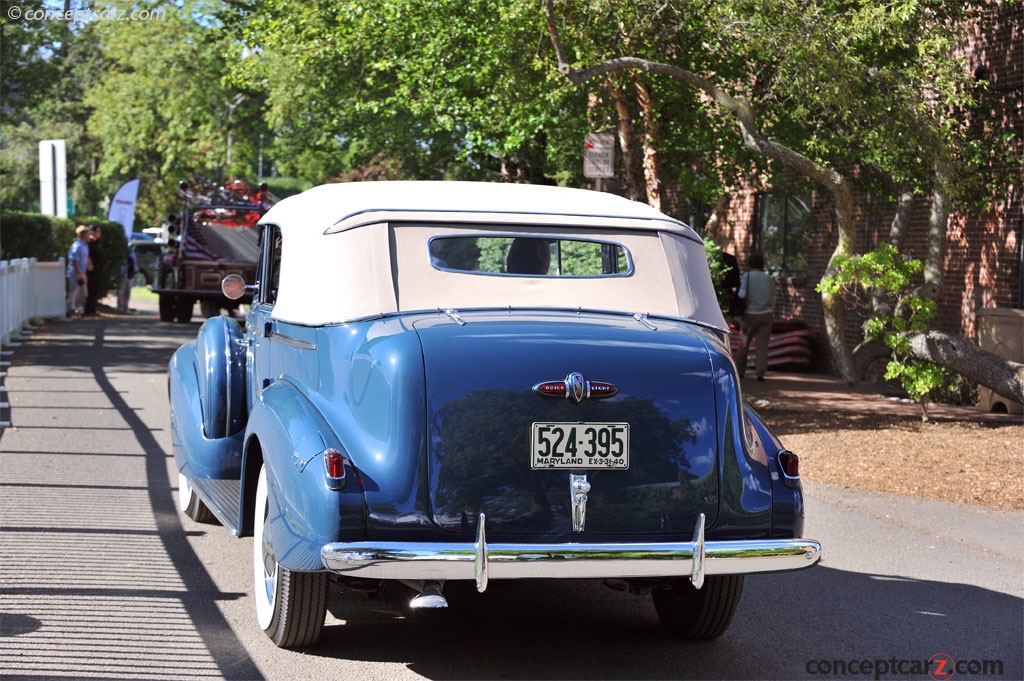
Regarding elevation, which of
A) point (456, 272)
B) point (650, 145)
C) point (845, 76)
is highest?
point (845, 76)

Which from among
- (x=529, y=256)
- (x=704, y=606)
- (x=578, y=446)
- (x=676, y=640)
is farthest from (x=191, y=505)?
(x=578, y=446)

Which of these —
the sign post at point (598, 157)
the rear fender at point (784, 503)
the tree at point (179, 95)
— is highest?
the tree at point (179, 95)

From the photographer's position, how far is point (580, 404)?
16.3 feet

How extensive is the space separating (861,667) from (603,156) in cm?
850

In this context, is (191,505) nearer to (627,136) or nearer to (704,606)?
(704,606)

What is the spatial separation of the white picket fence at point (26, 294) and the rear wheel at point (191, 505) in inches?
482

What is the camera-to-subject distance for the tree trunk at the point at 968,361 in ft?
42.6

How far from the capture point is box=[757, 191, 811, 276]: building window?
2209 centimetres

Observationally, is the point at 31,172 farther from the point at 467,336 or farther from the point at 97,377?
the point at 467,336

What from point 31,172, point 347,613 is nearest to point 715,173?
point 347,613

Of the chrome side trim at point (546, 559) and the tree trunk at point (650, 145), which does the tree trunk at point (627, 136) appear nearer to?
the tree trunk at point (650, 145)

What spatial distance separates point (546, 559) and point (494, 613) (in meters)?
1.57

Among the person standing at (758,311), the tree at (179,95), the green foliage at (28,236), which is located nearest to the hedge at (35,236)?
the green foliage at (28,236)

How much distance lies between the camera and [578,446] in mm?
4980
